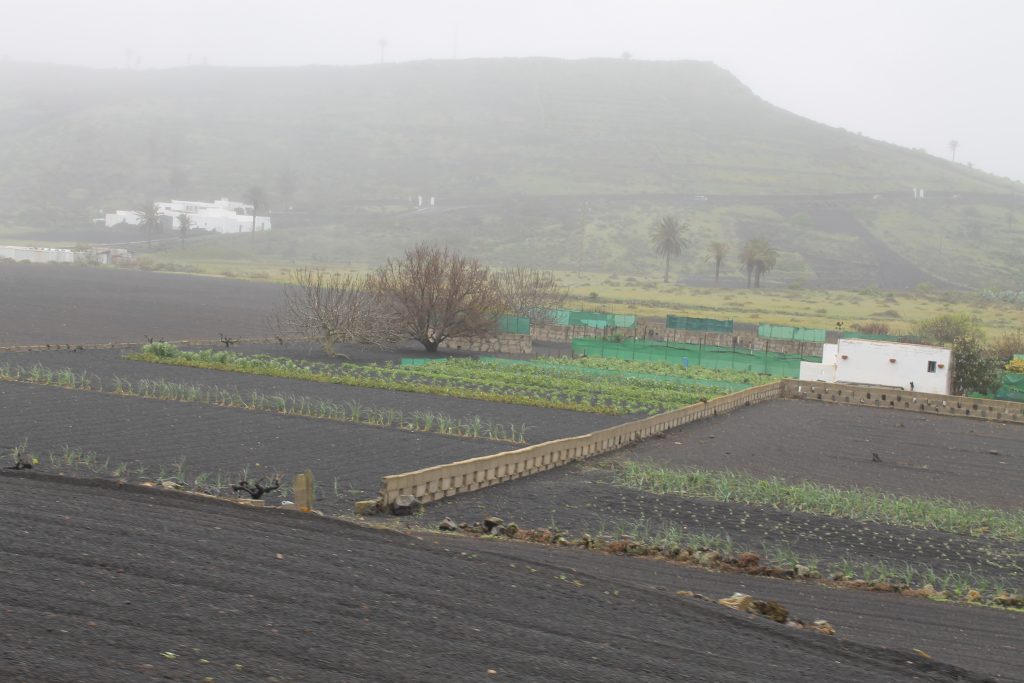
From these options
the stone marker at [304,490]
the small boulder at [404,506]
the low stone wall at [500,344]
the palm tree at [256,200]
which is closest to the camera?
the stone marker at [304,490]

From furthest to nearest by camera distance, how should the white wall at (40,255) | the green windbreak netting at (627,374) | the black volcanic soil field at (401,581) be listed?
the white wall at (40,255), the green windbreak netting at (627,374), the black volcanic soil field at (401,581)

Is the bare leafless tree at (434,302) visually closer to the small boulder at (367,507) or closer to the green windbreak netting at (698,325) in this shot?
the green windbreak netting at (698,325)

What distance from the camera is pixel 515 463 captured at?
67.4ft

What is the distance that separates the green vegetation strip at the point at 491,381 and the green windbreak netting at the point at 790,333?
22.0 metres

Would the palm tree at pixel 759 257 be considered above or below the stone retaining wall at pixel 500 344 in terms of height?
above

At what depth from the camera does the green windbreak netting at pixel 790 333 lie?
6272cm

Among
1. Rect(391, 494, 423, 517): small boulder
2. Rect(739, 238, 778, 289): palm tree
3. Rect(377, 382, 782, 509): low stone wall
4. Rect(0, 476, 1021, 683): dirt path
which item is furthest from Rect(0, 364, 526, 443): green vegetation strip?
Rect(739, 238, 778, 289): palm tree

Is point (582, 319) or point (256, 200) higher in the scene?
point (256, 200)

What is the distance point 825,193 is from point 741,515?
574 feet

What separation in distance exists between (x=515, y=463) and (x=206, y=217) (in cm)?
13772

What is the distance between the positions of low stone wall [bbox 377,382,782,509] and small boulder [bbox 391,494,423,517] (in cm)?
9

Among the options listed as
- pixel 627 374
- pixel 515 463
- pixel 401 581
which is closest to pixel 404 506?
pixel 515 463

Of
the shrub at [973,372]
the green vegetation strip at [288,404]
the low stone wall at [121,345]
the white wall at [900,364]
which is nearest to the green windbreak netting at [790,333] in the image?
the shrub at [973,372]

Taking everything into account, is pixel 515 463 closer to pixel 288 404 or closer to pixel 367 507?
pixel 367 507
